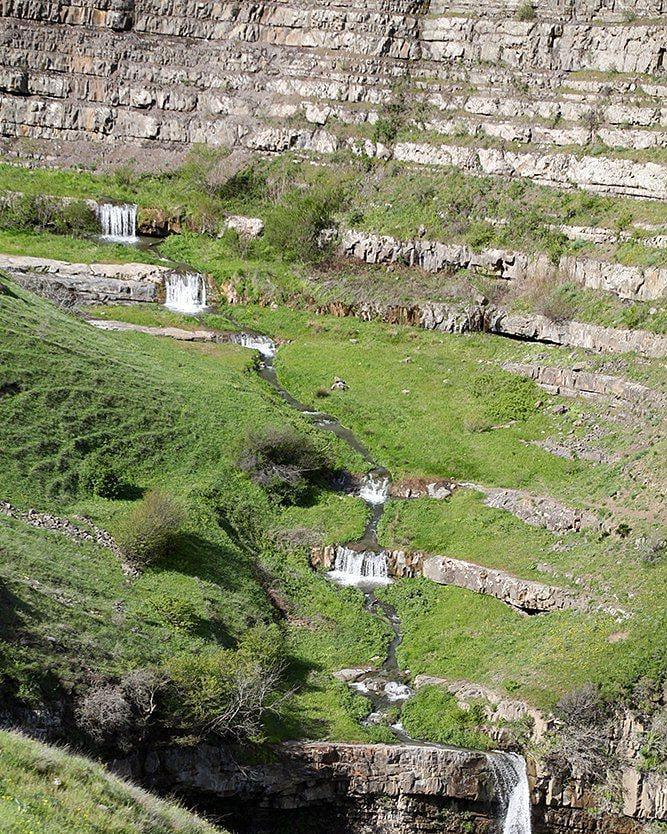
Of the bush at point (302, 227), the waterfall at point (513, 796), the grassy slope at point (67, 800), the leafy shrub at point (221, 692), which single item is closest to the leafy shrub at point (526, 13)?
the bush at point (302, 227)

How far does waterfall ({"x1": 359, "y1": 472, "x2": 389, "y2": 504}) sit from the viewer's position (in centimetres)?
5509

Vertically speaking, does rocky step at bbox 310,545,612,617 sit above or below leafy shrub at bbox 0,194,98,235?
below

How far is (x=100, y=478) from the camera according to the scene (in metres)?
48.4

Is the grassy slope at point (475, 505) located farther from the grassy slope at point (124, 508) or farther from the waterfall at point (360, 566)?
the grassy slope at point (124, 508)

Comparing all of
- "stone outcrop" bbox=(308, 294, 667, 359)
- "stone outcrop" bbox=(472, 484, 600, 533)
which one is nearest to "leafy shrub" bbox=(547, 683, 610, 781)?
"stone outcrop" bbox=(472, 484, 600, 533)

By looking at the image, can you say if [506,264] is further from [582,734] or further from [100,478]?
[582,734]

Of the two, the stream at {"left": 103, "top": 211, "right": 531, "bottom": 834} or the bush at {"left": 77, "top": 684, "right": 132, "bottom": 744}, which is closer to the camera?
the bush at {"left": 77, "top": 684, "right": 132, "bottom": 744}

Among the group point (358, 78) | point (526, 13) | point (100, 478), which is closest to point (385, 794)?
point (100, 478)

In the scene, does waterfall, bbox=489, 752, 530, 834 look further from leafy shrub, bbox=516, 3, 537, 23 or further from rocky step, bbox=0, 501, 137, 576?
leafy shrub, bbox=516, 3, 537, 23

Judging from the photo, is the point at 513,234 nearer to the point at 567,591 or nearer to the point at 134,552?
the point at 567,591

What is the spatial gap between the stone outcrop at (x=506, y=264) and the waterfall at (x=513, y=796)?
121 feet

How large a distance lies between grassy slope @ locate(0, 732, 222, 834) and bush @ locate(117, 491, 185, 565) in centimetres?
1380

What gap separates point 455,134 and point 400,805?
62890 mm

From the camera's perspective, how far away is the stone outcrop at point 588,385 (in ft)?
193
